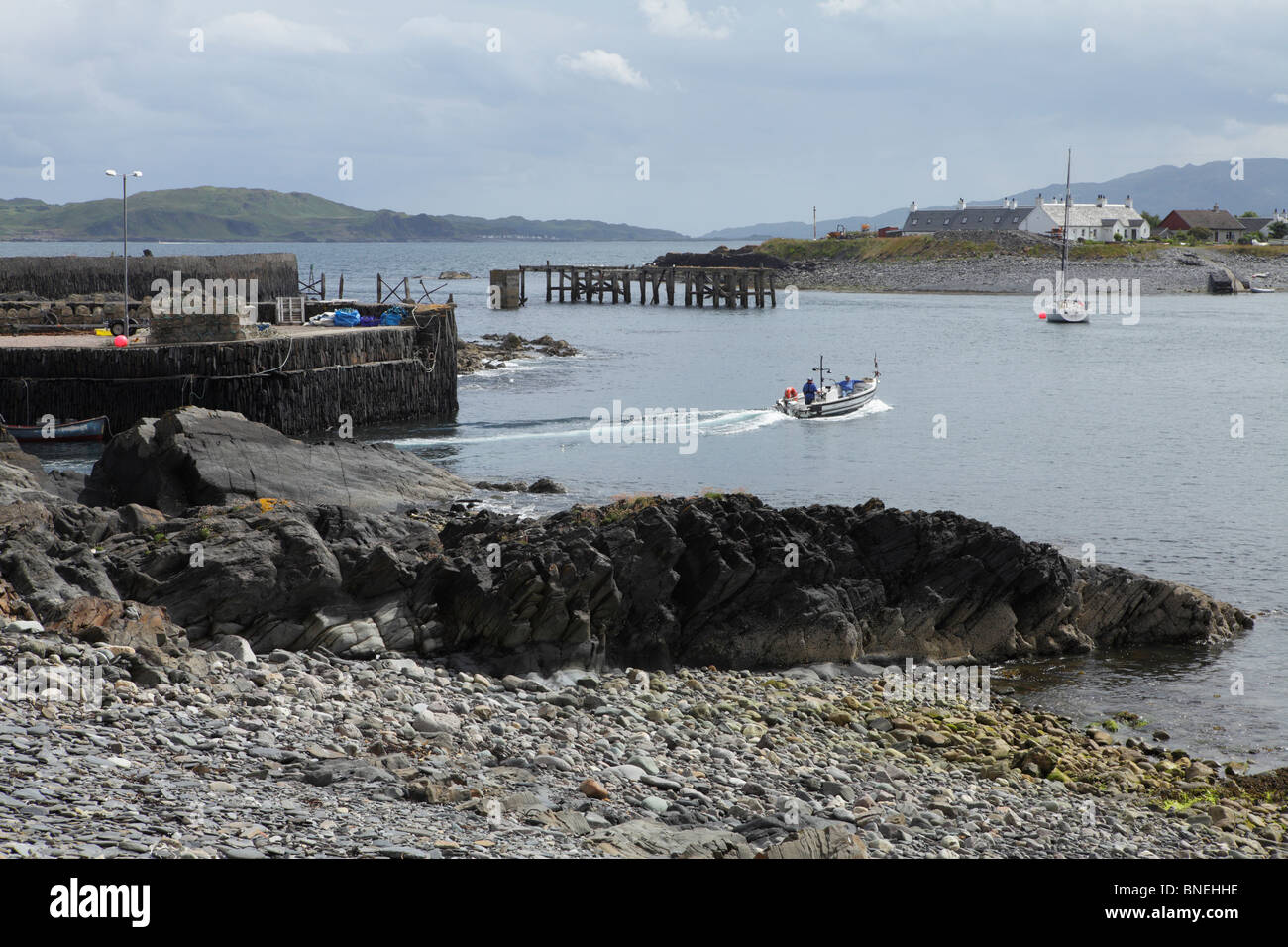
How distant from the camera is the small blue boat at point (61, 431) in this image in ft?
118

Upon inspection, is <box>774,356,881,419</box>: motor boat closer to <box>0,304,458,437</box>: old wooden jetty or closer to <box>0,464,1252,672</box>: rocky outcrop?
<box>0,304,458,437</box>: old wooden jetty

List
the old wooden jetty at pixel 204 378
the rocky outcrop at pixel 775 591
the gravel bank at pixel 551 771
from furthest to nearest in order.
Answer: the old wooden jetty at pixel 204 378 < the rocky outcrop at pixel 775 591 < the gravel bank at pixel 551 771

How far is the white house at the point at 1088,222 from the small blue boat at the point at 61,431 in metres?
144

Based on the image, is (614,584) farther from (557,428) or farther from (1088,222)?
(1088,222)

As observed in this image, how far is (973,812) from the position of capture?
12.3 metres

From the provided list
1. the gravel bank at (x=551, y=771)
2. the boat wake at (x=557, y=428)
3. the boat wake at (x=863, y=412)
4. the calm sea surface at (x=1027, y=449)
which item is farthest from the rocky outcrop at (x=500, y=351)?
the gravel bank at (x=551, y=771)

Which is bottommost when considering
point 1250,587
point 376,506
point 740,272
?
point 1250,587

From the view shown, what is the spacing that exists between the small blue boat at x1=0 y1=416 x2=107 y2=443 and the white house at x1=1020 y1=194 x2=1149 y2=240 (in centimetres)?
14449

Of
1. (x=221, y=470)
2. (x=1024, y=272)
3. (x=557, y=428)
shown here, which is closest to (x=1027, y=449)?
(x=557, y=428)

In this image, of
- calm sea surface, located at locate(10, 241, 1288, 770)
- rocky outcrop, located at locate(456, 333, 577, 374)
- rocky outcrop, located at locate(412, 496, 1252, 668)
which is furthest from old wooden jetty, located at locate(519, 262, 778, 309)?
rocky outcrop, located at locate(412, 496, 1252, 668)

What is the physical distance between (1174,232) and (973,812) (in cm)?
16689

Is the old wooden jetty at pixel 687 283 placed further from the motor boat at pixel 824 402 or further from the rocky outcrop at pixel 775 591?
the rocky outcrop at pixel 775 591

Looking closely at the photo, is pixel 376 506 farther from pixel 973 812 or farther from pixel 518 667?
pixel 973 812

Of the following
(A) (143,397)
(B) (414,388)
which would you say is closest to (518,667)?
(A) (143,397)
